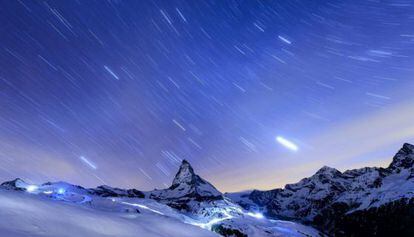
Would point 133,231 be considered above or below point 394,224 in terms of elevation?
below

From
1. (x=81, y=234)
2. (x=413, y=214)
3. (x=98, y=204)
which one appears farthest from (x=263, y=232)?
(x=81, y=234)

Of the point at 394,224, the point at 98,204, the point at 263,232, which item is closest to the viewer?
the point at 98,204

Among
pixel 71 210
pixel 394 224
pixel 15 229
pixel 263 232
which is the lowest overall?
pixel 15 229

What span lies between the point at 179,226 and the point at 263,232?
112 metres

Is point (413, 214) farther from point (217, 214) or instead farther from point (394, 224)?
point (217, 214)

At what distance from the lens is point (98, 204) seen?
4156 inches

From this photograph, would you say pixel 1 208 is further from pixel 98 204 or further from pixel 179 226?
pixel 98 204

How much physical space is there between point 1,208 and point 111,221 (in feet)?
13.7

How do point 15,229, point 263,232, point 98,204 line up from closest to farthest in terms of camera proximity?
point 15,229 → point 98,204 → point 263,232

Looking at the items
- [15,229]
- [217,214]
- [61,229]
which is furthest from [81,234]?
[217,214]

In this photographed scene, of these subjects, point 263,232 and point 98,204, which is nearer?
point 98,204

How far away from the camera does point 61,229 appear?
31.4 ft

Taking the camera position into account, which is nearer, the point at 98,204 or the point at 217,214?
the point at 98,204

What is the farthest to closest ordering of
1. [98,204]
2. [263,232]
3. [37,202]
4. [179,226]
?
[263,232] < [98,204] < [179,226] < [37,202]
